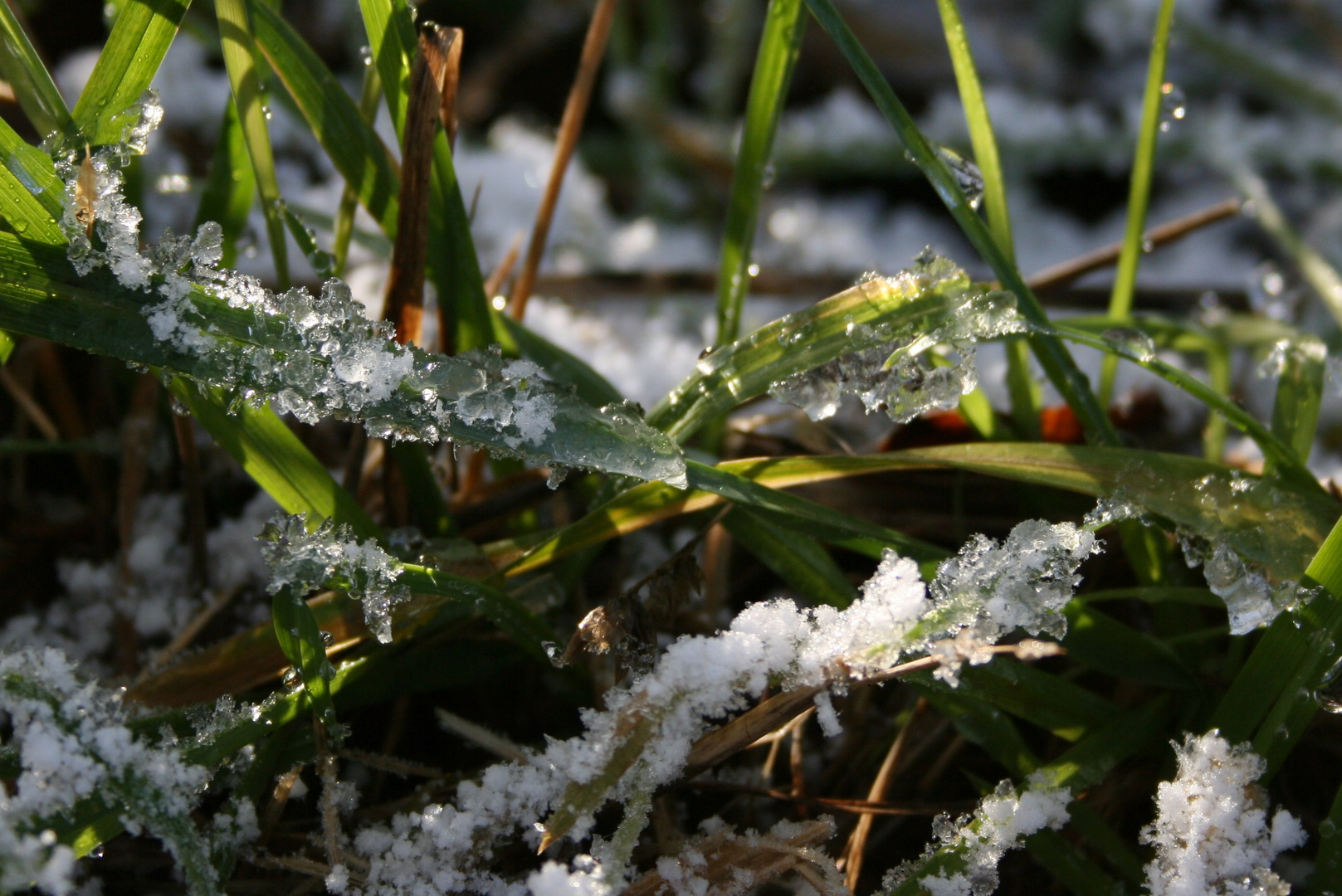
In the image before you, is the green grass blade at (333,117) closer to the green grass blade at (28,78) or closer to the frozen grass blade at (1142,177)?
the green grass blade at (28,78)

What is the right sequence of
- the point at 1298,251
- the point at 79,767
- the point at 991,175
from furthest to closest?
the point at 1298,251 < the point at 991,175 < the point at 79,767

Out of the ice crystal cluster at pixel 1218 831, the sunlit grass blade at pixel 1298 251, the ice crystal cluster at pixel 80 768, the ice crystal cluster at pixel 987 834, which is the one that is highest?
the sunlit grass blade at pixel 1298 251

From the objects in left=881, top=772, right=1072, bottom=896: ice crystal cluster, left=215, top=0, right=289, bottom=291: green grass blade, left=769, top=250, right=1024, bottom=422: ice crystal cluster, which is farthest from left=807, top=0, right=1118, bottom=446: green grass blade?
left=215, top=0, right=289, bottom=291: green grass blade

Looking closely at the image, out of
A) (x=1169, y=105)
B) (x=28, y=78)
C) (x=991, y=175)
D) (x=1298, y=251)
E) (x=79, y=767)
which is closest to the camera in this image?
(x=79, y=767)

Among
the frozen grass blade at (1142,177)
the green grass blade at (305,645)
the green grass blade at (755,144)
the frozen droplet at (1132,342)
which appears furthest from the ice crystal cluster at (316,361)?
the frozen grass blade at (1142,177)

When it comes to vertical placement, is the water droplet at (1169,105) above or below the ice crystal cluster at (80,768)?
above

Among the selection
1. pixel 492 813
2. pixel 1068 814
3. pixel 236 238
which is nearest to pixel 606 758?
pixel 492 813

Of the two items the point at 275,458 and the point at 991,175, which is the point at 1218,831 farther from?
the point at 275,458

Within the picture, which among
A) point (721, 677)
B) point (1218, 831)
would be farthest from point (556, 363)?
point (1218, 831)
